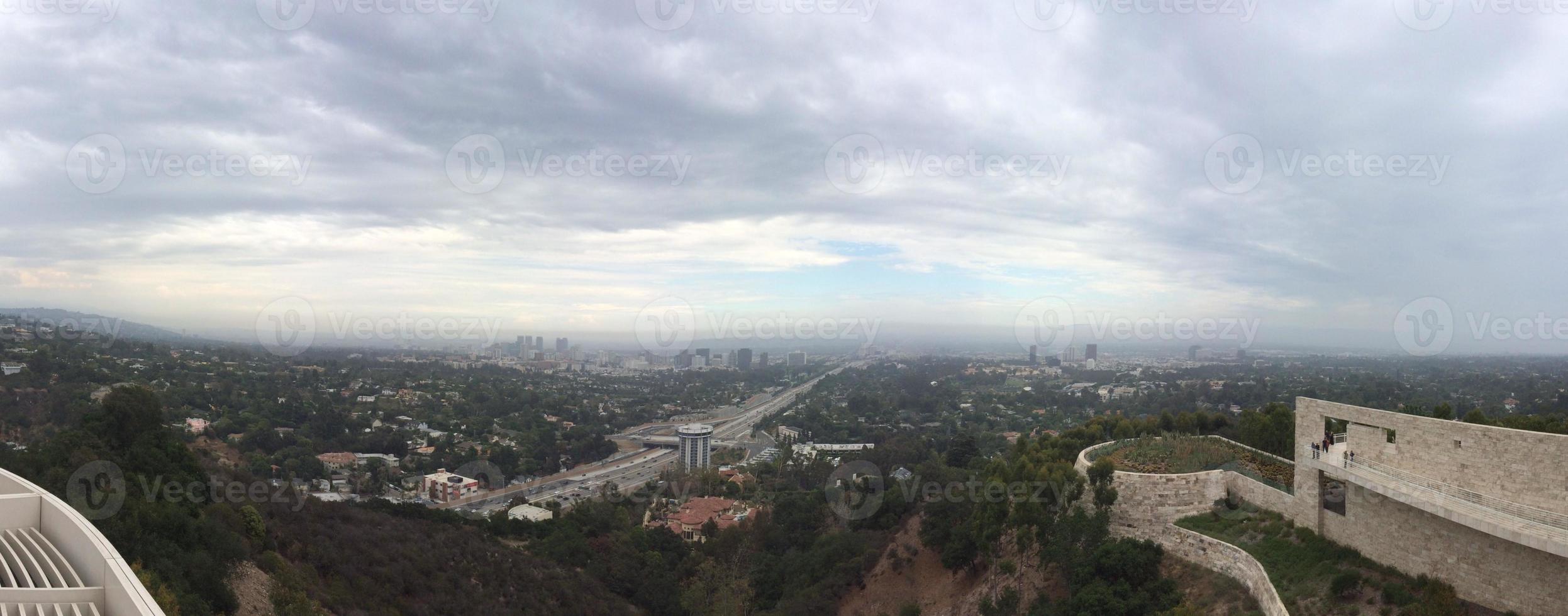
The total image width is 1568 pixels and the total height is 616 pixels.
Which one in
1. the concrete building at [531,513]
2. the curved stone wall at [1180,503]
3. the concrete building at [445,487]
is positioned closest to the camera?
the curved stone wall at [1180,503]

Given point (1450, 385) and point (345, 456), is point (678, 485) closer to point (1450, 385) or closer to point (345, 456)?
point (345, 456)

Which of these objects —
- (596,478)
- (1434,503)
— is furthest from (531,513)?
(1434,503)

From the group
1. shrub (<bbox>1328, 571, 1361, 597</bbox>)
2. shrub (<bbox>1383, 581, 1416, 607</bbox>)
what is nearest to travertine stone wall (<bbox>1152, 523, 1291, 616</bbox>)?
shrub (<bbox>1328, 571, 1361, 597</bbox>)

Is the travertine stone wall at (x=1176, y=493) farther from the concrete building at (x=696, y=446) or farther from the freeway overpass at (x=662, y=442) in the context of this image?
the freeway overpass at (x=662, y=442)

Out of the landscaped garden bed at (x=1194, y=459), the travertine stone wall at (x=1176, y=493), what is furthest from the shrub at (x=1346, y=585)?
the travertine stone wall at (x=1176, y=493)

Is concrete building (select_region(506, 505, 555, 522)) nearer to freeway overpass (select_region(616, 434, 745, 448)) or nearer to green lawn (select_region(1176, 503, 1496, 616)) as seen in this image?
green lawn (select_region(1176, 503, 1496, 616))

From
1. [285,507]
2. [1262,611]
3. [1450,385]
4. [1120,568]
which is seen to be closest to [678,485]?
[285,507]
